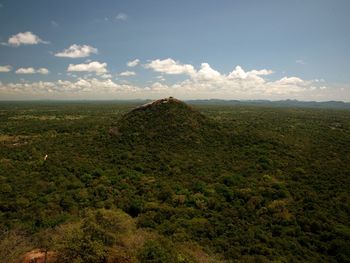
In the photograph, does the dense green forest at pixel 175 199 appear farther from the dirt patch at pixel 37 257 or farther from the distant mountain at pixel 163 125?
the distant mountain at pixel 163 125

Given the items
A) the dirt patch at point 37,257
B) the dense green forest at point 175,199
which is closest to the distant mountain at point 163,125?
the dense green forest at point 175,199

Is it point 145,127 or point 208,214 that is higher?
point 145,127

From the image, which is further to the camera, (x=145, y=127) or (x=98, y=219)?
(x=145, y=127)

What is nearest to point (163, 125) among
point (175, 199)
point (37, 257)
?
point (175, 199)

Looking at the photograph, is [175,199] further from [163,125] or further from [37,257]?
[163,125]

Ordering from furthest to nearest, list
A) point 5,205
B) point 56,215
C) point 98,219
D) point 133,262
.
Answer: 1. point 5,205
2. point 56,215
3. point 98,219
4. point 133,262

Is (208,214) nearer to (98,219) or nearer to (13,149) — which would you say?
(98,219)

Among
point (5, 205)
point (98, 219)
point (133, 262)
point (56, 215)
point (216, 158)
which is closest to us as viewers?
point (133, 262)

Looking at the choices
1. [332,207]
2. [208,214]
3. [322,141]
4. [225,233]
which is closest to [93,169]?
[208,214]

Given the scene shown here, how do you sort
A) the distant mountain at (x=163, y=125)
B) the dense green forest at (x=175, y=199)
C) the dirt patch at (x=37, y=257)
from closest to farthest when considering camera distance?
the dirt patch at (x=37, y=257), the dense green forest at (x=175, y=199), the distant mountain at (x=163, y=125)

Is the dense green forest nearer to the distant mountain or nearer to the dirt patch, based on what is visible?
the dirt patch
